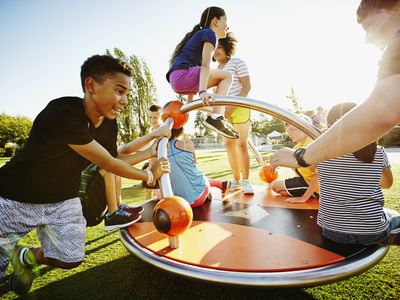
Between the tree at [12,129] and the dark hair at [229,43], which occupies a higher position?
the tree at [12,129]

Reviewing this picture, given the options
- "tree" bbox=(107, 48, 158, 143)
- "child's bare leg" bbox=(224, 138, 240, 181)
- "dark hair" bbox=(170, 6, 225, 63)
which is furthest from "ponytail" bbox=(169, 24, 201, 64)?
"tree" bbox=(107, 48, 158, 143)

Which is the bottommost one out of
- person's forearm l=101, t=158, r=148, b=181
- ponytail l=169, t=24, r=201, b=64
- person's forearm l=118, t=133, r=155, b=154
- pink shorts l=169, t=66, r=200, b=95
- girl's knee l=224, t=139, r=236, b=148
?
girl's knee l=224, t=139, r=236, b=148

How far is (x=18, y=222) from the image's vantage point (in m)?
1.60

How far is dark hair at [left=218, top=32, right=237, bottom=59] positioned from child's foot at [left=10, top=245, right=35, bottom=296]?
320cm

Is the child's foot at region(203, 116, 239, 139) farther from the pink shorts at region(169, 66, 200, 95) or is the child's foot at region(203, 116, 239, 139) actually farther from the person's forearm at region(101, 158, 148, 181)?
the person's forearm at region(101, 158, 148, 181)

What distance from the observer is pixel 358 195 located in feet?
4.72

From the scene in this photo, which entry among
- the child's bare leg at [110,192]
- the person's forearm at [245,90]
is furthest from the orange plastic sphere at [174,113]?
the person's forearm at [245,90]

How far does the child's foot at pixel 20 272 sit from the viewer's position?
61.1 inches

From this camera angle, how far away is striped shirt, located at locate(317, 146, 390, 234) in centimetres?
143

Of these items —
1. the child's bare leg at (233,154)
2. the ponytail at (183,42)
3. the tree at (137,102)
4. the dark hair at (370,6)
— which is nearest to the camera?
the dark hair at (370,6)

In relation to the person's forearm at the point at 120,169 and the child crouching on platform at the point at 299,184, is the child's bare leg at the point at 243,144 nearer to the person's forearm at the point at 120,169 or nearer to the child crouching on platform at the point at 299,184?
the child crouching on platform at the point at 299,184

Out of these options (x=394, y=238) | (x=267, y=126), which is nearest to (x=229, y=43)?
(x=394, y=238)

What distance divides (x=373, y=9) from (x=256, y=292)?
1.58 metres

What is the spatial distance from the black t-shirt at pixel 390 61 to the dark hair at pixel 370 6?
0.17 metres
